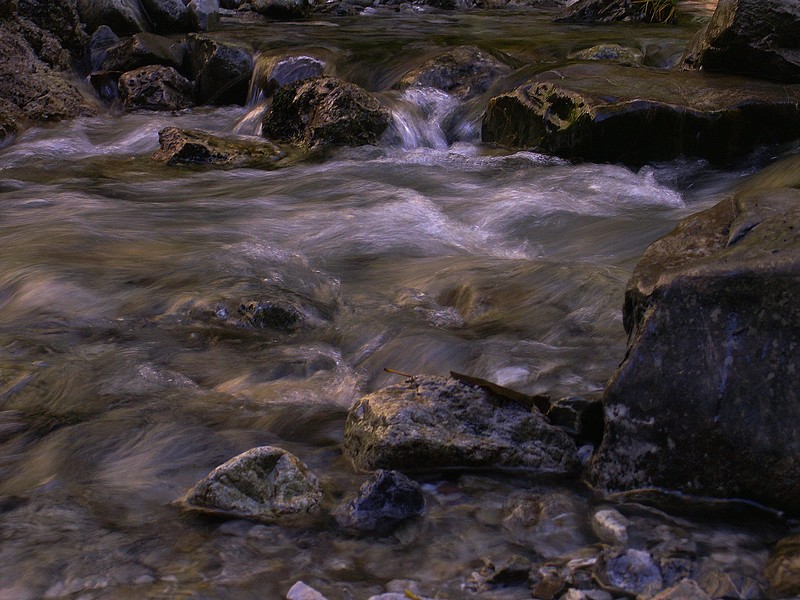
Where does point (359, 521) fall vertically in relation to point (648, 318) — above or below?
below

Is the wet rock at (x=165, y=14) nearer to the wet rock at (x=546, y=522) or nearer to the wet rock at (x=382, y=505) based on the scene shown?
the wet rock at (x=382, y=505)

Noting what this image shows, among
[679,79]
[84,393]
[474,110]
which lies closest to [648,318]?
[84,393]

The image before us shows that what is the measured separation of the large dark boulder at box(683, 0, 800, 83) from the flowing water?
42.5 inches

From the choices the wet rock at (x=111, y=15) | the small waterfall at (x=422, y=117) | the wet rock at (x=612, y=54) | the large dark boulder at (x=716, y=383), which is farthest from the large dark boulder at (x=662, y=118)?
the wet rock at (x=111, y=15)

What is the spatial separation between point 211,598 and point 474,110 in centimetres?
675

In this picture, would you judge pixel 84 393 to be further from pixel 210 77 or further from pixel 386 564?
pixel 210 77

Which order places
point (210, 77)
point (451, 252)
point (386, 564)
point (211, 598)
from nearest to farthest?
Answer: point (211, 598) → point (386, 564) → point (451, 252) → point (210, 77)

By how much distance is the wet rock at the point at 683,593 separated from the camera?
5.97ft

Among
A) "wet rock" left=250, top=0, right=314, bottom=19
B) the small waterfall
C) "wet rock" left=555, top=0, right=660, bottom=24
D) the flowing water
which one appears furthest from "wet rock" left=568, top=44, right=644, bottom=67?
"wet rock" left=250, top=0, right=314, bottom=19

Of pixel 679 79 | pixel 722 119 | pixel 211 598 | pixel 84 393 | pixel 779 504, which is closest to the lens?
pixel 211 598

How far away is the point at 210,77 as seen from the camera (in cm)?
1017

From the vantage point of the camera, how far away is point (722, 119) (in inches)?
260

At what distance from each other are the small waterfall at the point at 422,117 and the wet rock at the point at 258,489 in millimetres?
5716

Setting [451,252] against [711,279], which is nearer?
[711,279]
